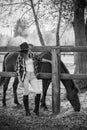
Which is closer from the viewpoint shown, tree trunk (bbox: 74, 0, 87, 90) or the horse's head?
the horse's head

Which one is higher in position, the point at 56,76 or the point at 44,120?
the point at 56,76

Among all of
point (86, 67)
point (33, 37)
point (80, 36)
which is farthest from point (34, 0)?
point (33, 37)

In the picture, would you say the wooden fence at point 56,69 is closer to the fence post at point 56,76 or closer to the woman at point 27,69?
the fence post at point 56,76

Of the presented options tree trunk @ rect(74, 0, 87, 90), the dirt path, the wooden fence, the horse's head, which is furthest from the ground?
tree trunk @ rect(74, 0, 87, 90)

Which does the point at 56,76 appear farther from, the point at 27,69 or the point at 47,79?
the point at 47,79

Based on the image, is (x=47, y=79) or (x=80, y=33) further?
(x=80, y=33)

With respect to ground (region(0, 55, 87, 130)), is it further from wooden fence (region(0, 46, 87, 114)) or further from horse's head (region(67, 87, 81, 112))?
wooden fence (region(0, 46, 87, 114))

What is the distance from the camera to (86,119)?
4.69 metres

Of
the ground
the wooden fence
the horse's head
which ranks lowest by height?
the ground

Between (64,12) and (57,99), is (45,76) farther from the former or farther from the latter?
(64,12)

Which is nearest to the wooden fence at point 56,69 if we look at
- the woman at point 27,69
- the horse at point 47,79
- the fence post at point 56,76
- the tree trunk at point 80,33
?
the fence post at point 56,76

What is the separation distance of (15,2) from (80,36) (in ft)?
11.6

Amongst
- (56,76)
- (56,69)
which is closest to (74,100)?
(56,76)

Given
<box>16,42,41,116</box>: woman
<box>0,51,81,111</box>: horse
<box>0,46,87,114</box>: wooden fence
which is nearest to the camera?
<box>16,42,41,116</box>: woman
